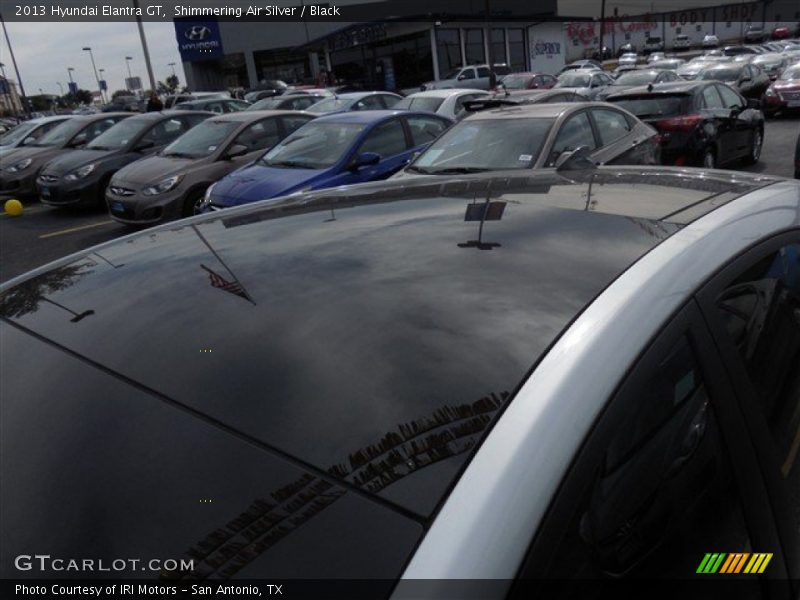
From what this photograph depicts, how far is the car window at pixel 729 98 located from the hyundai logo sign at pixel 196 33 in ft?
158

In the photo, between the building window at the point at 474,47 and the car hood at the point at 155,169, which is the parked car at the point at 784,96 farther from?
the building window at the point at 474,47

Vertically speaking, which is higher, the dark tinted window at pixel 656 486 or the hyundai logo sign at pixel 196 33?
the hyundai logo sign at pixel 196 33

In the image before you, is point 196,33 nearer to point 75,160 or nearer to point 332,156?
point 75,160

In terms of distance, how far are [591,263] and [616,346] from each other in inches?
12.5

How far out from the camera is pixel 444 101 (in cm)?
1261

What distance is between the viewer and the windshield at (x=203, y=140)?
9.46m

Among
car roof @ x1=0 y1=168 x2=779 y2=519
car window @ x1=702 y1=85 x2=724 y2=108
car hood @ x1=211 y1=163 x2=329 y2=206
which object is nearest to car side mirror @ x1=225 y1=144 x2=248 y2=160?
car hood @ x1=211 y1=163 x2=329 y2=206

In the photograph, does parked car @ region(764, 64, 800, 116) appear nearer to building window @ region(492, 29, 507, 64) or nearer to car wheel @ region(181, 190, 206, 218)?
car wheel @ region(181, 190, 206, 218)

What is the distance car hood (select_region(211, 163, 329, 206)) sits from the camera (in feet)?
24.0

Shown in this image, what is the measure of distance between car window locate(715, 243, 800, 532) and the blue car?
19.6ft

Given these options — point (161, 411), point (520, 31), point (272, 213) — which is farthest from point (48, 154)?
point (520, 31)

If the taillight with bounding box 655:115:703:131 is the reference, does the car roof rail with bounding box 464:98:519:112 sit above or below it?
above

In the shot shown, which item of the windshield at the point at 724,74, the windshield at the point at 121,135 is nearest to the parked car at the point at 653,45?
the windshield at the point at 724,74

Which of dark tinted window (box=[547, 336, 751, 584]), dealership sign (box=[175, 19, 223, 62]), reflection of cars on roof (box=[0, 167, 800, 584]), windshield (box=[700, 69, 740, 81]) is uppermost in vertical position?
dealership sign (box=[175, 19, 223, 62])
